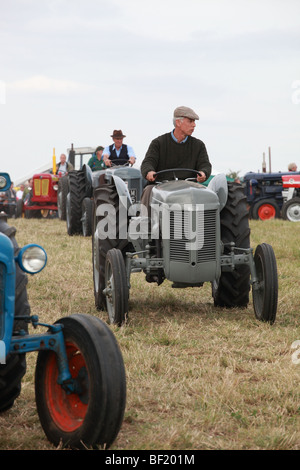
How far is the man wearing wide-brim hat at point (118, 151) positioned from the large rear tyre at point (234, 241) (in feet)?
17.8

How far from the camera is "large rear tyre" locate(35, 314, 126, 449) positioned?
2.76 meters

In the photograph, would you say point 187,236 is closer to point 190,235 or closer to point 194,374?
point 190,235

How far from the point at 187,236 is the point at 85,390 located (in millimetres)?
2693

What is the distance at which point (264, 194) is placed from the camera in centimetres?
1881

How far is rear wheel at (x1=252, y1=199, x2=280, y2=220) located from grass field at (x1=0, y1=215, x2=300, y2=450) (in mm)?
10814

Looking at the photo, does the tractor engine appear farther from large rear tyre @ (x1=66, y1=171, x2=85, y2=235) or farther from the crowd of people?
large rear tyre @ (x1=66, y1=171, x2=85, y2=235)

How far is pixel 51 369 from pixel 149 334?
2098mm

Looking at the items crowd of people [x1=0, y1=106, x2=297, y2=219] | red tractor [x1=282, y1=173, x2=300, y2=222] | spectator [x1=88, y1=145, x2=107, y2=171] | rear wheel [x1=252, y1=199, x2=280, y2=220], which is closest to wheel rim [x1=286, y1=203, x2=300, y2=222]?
red tractor [x1=282, y1=173, x2=300, y2=222]

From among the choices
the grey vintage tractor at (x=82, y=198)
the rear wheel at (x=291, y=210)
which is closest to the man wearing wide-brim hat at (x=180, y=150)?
the grey vintage tractor at (x=82, y=198)

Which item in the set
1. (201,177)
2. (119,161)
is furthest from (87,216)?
(201,177)

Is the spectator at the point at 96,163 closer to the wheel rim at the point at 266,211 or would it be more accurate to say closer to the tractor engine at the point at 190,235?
the wheel rim at the point at 266,211

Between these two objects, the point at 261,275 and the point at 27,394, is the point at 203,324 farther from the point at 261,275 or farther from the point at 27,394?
the point at 27,394

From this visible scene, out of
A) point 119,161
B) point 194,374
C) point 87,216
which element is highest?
point 119,161

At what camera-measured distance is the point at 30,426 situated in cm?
328
